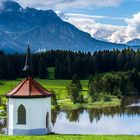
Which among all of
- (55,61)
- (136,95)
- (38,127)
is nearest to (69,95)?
(136,95)

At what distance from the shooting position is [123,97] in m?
127

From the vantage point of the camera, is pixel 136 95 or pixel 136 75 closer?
pixel 136 95

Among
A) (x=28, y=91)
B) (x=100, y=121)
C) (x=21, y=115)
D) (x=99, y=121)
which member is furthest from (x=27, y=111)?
(x=100, y=121)

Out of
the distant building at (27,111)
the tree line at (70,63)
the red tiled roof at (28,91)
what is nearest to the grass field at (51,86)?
the tree line at (70,63)

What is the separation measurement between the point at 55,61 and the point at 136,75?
1385 inches

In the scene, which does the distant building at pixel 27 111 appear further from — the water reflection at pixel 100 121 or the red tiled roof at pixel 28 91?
the water reflection at pixel 100 121

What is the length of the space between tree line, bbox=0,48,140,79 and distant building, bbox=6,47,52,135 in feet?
373

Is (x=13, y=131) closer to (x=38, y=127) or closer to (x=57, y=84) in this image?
(x=38, y=127)

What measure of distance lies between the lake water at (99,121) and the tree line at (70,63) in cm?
5497

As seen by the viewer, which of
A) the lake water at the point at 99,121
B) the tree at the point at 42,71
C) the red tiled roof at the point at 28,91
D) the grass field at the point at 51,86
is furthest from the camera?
the tree at the point at 42,71

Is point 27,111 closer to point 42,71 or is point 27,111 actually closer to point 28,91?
point 28,91

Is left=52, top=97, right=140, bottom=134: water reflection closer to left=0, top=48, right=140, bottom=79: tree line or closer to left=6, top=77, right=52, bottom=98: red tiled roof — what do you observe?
left=6, top=77, right=52, bottom=98: red tiled roof

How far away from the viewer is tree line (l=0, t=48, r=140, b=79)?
156 meters

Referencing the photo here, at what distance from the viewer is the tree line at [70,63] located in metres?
156
